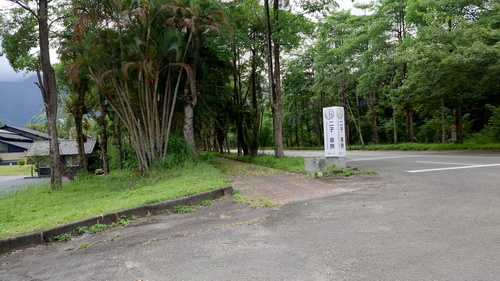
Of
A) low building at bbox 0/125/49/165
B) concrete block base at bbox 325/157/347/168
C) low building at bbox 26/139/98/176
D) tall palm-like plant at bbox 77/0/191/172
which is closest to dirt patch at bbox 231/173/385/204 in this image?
concrete block base at bbox 325/157/347/168

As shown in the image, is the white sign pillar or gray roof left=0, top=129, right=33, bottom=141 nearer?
the white sign pillar

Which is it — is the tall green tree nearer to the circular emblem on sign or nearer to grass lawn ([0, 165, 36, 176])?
the circular emblem on sign

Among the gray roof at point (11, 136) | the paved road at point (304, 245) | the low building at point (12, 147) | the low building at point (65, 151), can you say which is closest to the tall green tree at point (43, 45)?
the paved road at point (304, 245)

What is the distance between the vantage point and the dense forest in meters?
10.9

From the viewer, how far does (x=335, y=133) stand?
10336mm

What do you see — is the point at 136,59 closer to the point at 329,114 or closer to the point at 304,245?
the point at 329,114

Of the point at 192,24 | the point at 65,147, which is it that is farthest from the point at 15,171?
the point at 192,24

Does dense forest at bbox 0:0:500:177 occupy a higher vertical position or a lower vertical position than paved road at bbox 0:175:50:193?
higher

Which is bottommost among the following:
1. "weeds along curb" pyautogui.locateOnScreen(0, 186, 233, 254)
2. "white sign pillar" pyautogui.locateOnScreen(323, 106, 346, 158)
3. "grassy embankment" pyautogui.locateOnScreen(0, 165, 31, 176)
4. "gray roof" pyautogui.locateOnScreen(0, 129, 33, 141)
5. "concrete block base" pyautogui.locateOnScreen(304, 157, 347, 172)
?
"grassy embankment" pyautogui.locateOnScreen(0, 165, 31, 176)

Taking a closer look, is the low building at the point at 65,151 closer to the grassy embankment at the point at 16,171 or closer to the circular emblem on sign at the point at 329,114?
the grassy embankment at the point at 16,171

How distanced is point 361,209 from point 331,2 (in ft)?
36.7

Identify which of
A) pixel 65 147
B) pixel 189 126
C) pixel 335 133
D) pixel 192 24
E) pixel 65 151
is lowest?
pixel 65 151

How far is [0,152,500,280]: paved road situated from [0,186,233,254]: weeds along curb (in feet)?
1.00

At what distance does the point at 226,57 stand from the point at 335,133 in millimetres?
7396
